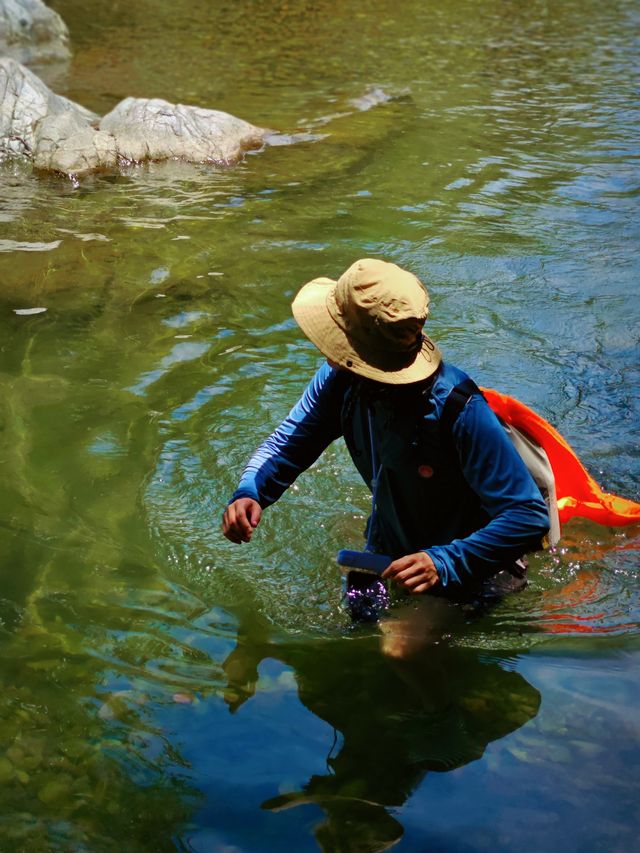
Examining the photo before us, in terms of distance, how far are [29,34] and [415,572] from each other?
53.6 ft

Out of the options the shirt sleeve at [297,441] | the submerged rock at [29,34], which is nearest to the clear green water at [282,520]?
the shirt sleeve at [297,441]

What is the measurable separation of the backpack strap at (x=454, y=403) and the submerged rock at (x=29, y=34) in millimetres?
15270

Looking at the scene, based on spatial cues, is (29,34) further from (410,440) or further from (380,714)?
(380,714)

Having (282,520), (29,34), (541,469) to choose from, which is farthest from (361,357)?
(29,34)

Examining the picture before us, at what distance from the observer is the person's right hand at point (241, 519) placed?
3.80 meters

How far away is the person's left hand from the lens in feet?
11.3

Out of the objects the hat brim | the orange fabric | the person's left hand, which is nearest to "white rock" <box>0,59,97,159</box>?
the orange fabric

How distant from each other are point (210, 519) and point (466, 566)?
2116mm

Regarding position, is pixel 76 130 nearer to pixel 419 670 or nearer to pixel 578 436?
pixel 578 436

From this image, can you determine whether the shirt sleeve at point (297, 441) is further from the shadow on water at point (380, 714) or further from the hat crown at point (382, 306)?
the shadow on water at point (380, 714)

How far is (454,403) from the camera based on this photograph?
3.48 m

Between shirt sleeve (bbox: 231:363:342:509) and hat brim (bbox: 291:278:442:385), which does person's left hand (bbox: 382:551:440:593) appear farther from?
shirt sleeve (bbox: 231:363:342:509)

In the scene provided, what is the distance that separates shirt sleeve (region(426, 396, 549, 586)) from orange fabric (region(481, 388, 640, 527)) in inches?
17.7

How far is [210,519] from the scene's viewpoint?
5359mm
